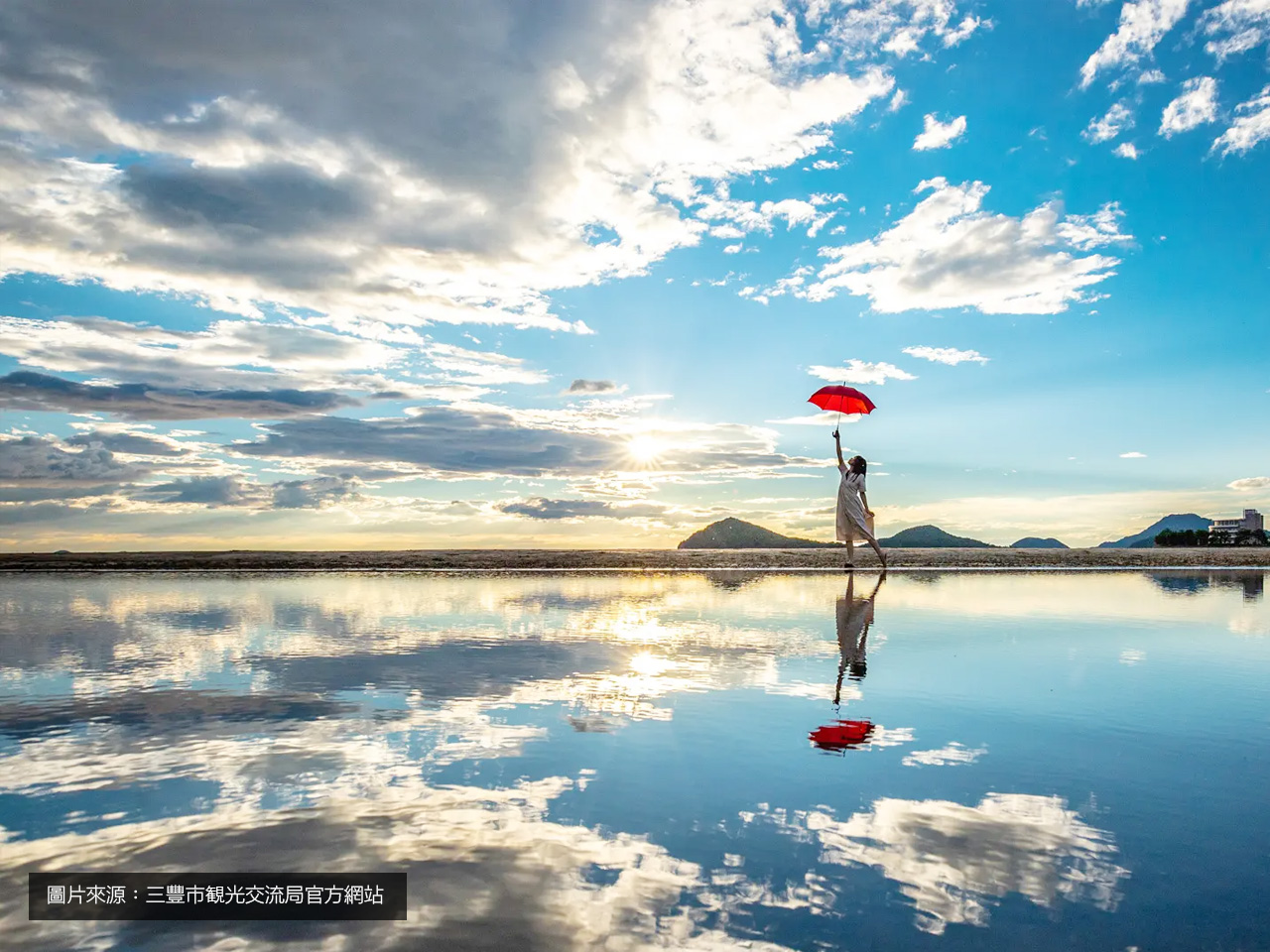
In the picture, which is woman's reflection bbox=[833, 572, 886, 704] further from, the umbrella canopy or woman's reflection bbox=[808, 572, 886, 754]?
the umbrella canopy

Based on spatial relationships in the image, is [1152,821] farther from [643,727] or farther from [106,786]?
[106,786]

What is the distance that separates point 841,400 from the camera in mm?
23875

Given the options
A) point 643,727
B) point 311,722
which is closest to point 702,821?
point 643,727

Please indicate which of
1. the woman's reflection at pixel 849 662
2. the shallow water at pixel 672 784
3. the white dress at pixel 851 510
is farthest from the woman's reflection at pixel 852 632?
the white dress at pixel 851 510

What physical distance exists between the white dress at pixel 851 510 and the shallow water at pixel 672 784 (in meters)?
13.3

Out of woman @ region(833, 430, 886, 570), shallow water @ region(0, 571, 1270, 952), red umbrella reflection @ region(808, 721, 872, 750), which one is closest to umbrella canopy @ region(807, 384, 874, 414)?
woman @ region(833, 430, 886, 570)

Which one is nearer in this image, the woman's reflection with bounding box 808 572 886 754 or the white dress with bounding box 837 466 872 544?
the woman's reflection with bounding box 808 572 886 754

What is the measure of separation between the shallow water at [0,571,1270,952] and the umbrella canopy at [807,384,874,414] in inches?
480

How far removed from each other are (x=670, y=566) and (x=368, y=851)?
30.9 m

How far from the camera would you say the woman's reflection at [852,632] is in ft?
31.3

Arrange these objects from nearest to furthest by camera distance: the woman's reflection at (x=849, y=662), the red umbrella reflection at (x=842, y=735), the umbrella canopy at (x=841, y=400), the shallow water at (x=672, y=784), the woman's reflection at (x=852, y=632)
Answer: the shallow water at (x=672, y=784) < the red umbrella reflection at (x=842, y=735) < the woman's reflection at (x=849, y=662) < the woman's reflection at (x=852, y=632) < the umbrella canopy at (x=841, y=400)

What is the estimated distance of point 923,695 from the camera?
8.29 m

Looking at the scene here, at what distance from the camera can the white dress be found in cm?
2564

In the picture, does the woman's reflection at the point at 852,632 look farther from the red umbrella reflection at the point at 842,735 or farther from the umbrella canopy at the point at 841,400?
the umbrella canopy at the point at 841,400
